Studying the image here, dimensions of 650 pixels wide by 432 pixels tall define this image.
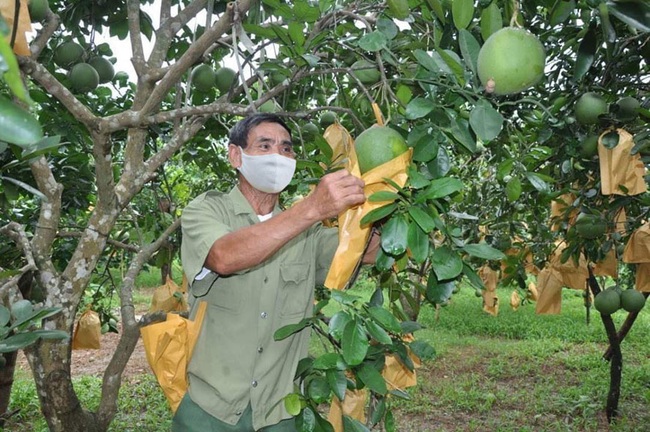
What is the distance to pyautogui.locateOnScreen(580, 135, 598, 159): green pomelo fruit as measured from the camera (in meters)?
2.51

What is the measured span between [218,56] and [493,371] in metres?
4.30

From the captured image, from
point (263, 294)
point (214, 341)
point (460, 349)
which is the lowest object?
point (460, 349)

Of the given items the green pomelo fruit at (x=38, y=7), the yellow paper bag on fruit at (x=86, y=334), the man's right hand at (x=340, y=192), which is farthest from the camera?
the yellow paper bag on fruit at (x=86, y=334)

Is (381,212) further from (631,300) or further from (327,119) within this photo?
(631,300)

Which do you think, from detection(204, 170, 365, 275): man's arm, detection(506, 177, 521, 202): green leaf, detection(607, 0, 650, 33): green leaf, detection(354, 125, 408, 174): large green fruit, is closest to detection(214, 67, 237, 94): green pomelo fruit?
detection(204, 170, 365, 275): man's arm

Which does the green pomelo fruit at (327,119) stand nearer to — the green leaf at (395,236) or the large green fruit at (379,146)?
the large green fruit at (379,146)

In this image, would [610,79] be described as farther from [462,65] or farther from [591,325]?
[591,325]

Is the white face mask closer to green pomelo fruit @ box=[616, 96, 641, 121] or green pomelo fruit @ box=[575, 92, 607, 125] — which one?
green pomelo fruit @ box=[575, 92, 607, 125]

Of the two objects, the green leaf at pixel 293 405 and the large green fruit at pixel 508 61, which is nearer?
the large green fruit at pixel 508 61

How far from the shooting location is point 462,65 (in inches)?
49.0

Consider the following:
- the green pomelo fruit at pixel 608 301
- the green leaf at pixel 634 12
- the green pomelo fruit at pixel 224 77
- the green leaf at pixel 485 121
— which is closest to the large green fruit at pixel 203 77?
the green pomelo fruit at pixel 224 77

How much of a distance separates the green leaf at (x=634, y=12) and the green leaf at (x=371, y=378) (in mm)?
854

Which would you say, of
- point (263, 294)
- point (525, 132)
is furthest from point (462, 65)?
point (525, 132)

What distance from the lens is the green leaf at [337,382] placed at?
1.37 m
